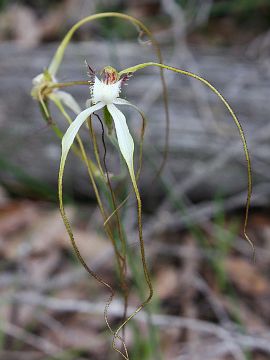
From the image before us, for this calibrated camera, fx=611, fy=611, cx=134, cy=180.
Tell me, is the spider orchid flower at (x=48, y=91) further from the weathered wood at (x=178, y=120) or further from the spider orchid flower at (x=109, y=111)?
the weathered wood at (x=178, y=120)

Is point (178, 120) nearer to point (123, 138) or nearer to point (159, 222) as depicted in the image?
point (159, 222)

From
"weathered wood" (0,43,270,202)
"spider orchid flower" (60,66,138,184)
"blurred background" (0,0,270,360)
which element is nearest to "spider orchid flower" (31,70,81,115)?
"spider orchid flower" (60,66,138,184)

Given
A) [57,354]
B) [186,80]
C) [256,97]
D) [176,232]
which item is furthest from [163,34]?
[57,354]

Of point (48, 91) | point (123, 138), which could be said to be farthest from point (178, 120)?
point (123, 138)

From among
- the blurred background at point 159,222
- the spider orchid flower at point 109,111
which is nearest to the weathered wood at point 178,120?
the blurred background at point 159,222

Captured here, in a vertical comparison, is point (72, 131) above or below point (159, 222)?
below
